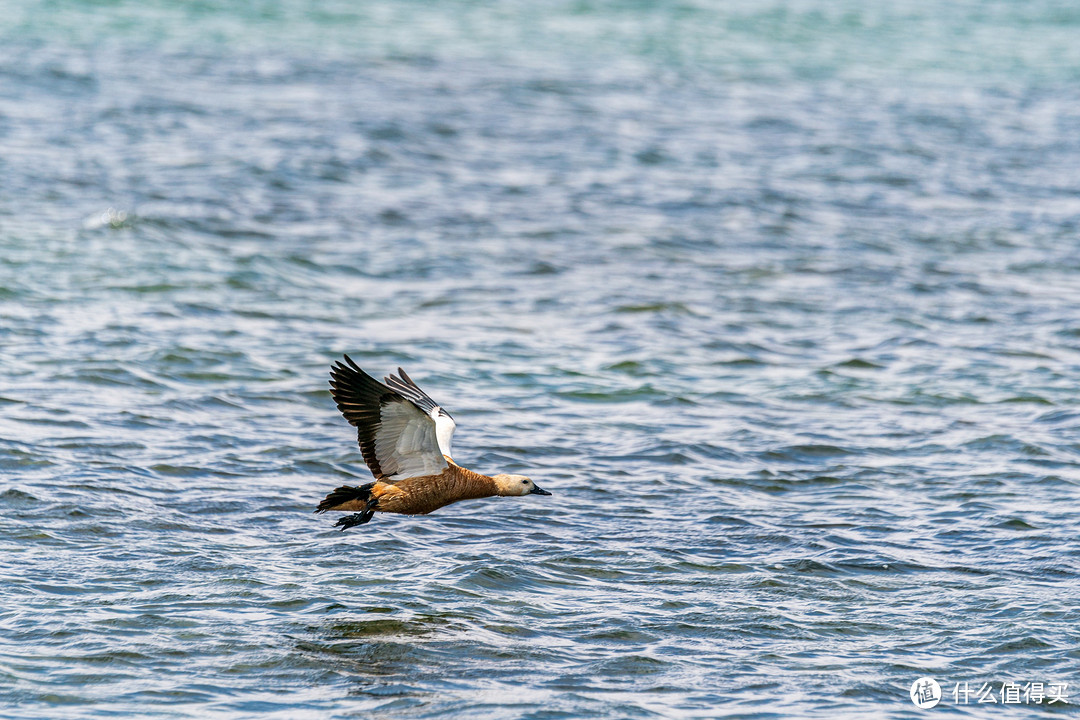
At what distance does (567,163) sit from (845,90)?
25.3 feet

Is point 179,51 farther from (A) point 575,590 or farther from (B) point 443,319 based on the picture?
(A) point 575,590

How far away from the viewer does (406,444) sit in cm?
775

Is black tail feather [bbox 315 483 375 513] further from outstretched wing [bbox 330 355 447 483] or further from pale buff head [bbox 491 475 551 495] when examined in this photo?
pale buff head [bbox 491 475 551 495]

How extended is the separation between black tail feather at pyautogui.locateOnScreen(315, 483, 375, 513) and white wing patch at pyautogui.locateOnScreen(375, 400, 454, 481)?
0.16 metres

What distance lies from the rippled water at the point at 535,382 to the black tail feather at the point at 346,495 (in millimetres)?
504

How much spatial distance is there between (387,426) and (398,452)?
0.18 metres

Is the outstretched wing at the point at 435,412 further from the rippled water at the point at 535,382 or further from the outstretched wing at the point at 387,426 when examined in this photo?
the rippled water at the point at 535,382

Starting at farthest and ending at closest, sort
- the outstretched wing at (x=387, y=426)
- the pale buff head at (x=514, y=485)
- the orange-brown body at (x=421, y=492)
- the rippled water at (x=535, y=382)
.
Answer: the pale buff head at (x=514, y=485) → the orange-brown body at (x=421, y=492) → the outstretched wing at (x=387, y=426) → the rippled water at (x=535, y=382)

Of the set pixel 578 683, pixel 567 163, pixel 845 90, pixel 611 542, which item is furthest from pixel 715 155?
pixel 578 683

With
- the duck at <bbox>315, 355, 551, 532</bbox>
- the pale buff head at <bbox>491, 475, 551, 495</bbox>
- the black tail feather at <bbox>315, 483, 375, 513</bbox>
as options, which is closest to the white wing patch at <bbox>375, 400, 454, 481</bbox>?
the duck at <bbox>315, 355, 551, 532</bbox>

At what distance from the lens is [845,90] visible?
2495 centimetres

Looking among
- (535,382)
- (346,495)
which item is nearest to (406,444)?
(346,495)

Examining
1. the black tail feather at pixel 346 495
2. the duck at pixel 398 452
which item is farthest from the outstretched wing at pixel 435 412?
the black tail feather at pixel 346 495

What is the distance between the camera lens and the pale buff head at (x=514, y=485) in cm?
823
